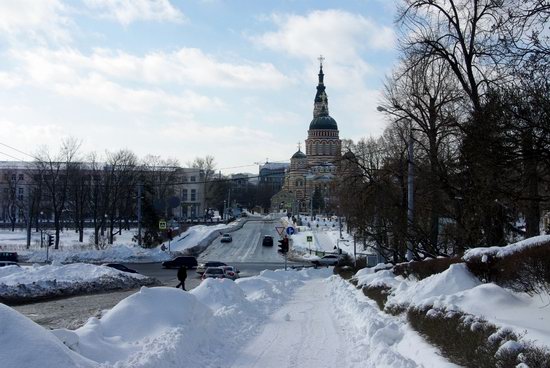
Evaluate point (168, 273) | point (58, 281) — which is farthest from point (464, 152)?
point (168, 273)

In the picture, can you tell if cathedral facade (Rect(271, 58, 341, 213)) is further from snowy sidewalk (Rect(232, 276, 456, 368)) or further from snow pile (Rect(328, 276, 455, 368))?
snow pile (Rect(328, 276, 455, 368))

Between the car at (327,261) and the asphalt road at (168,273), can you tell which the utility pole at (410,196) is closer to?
the asphalt road at (168,273)

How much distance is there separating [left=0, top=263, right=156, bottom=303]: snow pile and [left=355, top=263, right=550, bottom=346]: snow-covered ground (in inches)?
811

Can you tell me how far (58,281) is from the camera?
32875 millimetres

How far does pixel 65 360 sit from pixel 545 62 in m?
9.59

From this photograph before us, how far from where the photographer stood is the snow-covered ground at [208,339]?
25.3 ft

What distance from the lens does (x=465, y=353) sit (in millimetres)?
8398

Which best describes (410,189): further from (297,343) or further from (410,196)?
(297,343)

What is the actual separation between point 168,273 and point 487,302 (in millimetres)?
39853

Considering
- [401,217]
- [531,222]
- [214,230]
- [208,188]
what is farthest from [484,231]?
[208,188]

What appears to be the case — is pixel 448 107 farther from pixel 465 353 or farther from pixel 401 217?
pixel 465 353

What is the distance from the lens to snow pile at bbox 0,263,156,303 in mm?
29203

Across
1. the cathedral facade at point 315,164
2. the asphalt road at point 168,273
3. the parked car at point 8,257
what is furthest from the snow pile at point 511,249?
the cathedral facade at point 315,164

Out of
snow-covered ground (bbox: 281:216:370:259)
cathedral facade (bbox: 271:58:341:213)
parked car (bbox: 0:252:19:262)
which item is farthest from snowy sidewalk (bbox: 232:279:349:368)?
cathedral facade (bbox: 271:58:341:213)
